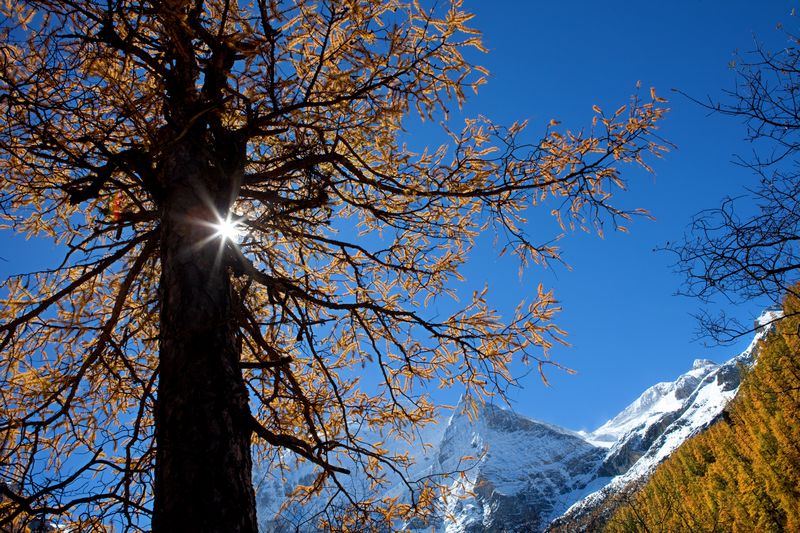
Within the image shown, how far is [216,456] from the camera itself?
221 cm

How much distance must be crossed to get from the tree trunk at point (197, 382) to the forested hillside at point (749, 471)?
120ft

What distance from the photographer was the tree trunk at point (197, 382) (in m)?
2.12

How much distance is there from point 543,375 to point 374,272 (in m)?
1.77

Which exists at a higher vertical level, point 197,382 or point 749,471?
point 197,382

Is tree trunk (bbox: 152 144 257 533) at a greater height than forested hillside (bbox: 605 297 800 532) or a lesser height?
greater

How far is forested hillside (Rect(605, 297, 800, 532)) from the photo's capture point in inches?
1789

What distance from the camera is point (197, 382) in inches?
93.2

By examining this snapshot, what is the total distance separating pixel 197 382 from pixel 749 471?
6997cm

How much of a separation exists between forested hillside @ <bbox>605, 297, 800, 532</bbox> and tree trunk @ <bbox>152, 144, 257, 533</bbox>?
36569mm

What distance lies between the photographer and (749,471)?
180ft

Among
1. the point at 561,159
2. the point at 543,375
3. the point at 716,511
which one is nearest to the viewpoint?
the point at 561,159

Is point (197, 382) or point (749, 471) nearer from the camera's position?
point (197, 382)

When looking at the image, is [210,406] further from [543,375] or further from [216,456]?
[543,375]

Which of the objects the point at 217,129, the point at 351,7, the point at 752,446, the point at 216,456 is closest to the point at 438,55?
the point at 351,7
